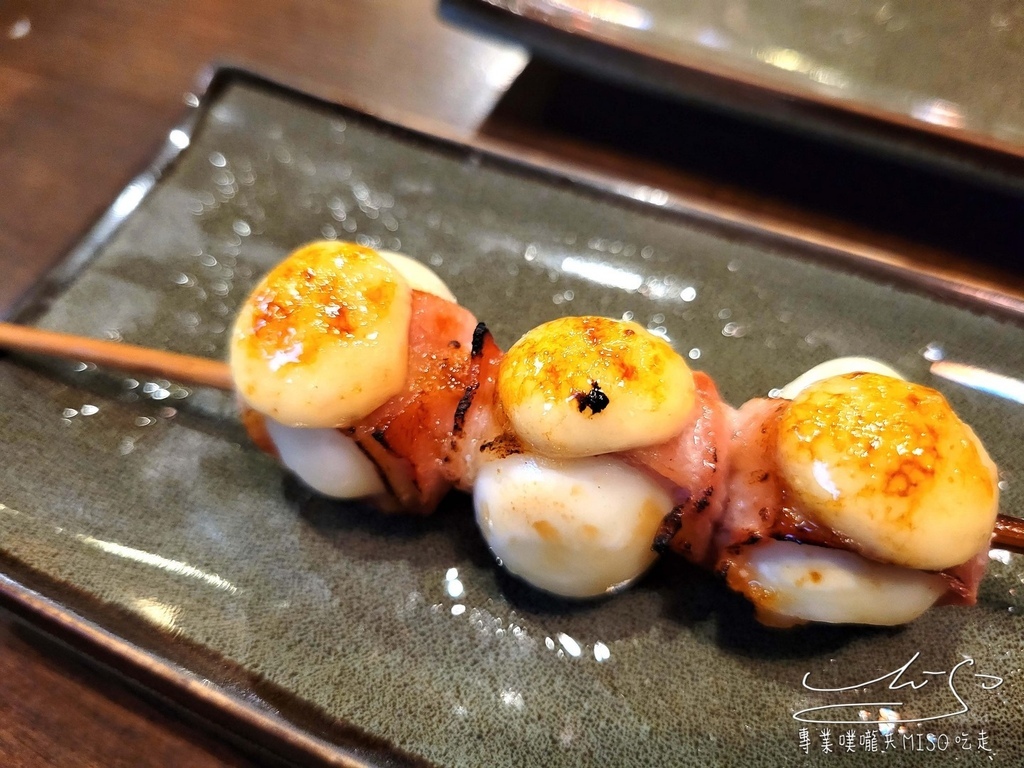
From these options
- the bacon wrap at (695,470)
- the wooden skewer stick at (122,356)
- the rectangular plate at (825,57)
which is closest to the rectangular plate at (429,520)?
the wooden skewer stick at (122,356)

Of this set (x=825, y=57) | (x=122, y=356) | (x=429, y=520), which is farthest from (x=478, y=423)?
(x=825, y=57)

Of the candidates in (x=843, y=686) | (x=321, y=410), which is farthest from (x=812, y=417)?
(x=321, y=410)
